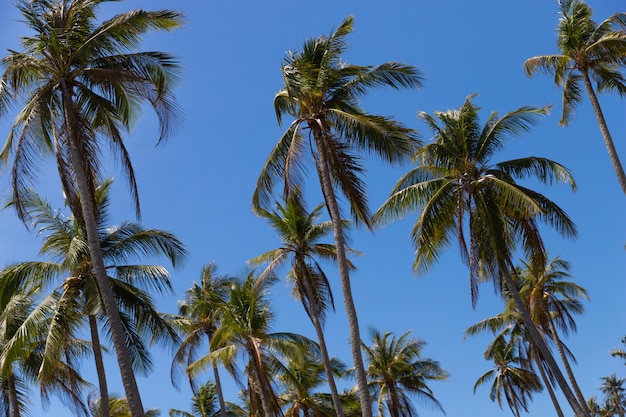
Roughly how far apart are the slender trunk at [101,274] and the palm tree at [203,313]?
1270 cm

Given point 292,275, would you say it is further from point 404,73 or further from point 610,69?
point 610,69

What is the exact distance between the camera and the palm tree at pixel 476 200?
20.1 meters

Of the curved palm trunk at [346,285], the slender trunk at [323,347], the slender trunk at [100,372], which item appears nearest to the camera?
the curved palm trunk at [346,285]

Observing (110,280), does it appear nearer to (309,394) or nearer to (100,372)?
(100,372)

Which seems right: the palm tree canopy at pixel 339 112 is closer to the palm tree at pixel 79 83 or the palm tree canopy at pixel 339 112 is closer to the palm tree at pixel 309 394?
the palm tree at pixel 79 83

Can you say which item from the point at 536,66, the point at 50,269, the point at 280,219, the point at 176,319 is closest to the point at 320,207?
the point at 280,219

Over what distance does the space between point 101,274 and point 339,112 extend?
283 inches

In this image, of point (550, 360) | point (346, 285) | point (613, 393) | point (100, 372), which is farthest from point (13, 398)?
point (613, 393)

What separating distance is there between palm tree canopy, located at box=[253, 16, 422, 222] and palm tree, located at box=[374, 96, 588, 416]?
10.4 ft

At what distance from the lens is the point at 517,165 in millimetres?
21766

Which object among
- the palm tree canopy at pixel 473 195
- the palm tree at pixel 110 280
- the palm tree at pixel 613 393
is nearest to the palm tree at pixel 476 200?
the palm tree canopy at pixel 473 195

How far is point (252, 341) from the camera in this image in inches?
934

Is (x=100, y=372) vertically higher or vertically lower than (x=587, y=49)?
lower

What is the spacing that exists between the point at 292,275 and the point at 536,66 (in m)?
11.5
